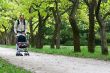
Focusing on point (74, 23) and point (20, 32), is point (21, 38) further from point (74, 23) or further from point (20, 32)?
point (74, 23)

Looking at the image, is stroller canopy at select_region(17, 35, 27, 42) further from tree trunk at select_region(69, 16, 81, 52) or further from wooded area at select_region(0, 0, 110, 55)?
tree trunk at select_region(69, 16, 81, 52)

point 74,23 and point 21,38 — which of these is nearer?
point 21,38

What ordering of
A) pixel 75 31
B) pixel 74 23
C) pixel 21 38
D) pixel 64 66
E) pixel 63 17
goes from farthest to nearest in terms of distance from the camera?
pixel 63 17, pixel 75 31, pixel 74 23, pixel 21 38, pixel 64 66

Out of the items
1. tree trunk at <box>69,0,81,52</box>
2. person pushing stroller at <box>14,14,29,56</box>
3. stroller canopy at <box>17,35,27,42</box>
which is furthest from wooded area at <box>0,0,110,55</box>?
stroller canopy at <box>17,35,27,42</box>

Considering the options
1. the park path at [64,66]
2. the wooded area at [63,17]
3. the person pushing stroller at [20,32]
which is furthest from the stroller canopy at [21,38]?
the park path at [64,66]

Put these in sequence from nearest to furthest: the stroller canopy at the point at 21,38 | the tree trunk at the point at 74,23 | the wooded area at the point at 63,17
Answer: the stroller canopy at the point at 21,38, the wooded area at the point at 63,17, the tree trunk at the point at 74,23

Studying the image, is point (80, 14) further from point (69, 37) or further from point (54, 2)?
point (69, 37)

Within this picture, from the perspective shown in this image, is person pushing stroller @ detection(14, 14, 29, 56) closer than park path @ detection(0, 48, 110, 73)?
No

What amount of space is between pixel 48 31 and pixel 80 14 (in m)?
27.9

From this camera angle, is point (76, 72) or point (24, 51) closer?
point (76, 72)

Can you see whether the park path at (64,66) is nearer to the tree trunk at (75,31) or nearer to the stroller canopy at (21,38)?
the stroller canopy at (21,38)

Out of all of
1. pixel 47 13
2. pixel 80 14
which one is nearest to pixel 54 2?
pixel 47 13

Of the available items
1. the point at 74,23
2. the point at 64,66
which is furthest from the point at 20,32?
the point at 64,66

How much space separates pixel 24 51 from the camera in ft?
70.2
